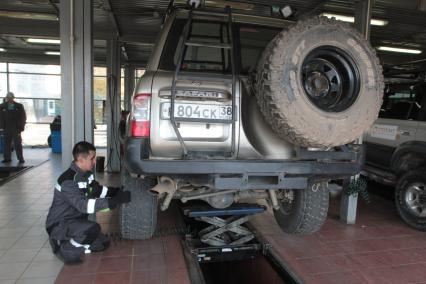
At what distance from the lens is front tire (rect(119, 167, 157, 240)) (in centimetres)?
330

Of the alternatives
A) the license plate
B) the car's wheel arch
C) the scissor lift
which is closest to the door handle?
the car's wheel arch

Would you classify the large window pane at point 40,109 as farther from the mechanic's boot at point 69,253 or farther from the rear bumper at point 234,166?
the rear bumper at point 234,166

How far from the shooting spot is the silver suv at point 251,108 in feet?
8.16

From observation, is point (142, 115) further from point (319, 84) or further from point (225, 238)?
point (225, 238)

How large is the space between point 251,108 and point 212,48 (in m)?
0.66

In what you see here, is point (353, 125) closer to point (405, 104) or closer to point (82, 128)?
point (82, 128)

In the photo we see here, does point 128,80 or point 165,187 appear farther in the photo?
point 128,80

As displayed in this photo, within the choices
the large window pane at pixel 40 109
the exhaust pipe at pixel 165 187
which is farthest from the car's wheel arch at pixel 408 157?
the large window pane at pixel 40 109

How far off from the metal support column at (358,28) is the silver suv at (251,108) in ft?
5.83

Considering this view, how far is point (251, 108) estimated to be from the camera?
9.39 feet

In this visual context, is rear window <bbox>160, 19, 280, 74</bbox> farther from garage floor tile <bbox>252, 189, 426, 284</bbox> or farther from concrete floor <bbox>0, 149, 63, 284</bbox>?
concrete floor <bbox>0, 149, 63, 284</bbox>

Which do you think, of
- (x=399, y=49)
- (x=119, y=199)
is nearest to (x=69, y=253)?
(x=119, y=199)

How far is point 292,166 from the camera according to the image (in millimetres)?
2725

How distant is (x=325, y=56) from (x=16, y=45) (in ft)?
37.3
